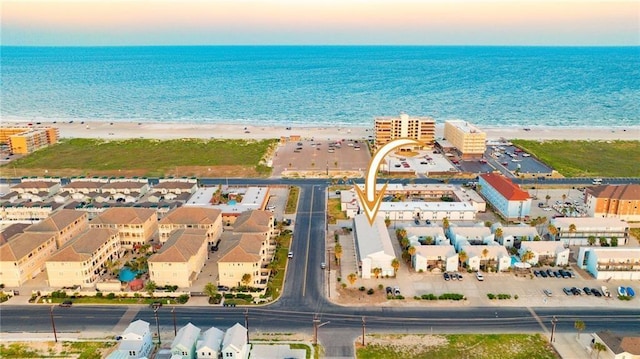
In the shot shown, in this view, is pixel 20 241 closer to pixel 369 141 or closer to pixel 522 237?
pixel 522 237

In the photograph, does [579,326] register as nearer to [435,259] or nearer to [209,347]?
[435,259]

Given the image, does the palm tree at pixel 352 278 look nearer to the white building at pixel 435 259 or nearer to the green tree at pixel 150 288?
the white building at pixel 435 259

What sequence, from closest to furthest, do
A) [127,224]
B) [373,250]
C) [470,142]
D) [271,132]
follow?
[373,250]
[127,224]
[470,142]
[271,132]

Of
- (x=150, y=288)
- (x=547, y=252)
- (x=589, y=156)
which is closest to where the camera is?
(x=150, y=288)

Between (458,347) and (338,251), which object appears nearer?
(458,347)

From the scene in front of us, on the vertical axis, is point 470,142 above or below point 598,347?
above

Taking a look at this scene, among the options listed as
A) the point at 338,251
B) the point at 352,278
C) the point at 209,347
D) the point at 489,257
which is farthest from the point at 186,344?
the point at 489,257

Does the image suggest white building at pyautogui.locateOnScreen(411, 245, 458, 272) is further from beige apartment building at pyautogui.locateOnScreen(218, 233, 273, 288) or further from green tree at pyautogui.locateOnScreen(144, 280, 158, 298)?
green tree at pyautogui.locateOnScreen(144, 280, 158, 298)
